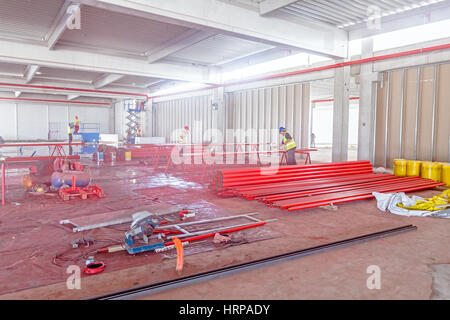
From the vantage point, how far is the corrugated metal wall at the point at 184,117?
73.2 feet

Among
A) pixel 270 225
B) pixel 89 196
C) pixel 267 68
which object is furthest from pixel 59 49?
pixel 270 225

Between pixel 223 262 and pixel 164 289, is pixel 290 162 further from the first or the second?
pixel 164 289

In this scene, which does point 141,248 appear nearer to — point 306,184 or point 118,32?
point 306,184

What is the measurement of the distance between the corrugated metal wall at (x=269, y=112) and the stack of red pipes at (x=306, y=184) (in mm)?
6236

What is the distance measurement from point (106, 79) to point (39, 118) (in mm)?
Answer: 12839

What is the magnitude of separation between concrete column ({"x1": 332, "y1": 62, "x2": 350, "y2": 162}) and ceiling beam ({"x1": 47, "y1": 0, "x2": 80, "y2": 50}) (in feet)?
32.6

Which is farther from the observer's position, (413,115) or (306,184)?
(413,115)

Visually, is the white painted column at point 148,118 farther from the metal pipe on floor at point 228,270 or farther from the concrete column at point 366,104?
the metal pipe on floor at point 228,270

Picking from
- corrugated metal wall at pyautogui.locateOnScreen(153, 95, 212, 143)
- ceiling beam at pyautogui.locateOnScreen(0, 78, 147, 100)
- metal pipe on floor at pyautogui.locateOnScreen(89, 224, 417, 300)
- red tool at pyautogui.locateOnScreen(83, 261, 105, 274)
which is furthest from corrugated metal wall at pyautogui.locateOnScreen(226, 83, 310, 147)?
red tool at pyautogui.locateOnScreen(83, 261, 105, 274)

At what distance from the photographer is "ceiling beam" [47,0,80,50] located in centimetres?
960

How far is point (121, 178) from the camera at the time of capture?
11.2 m

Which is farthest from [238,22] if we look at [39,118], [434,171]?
[39,118]

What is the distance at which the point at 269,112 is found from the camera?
18.1 meters

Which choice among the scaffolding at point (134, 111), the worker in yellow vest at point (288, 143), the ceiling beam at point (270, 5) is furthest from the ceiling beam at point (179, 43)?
the scaffolding at point (134, 111)
